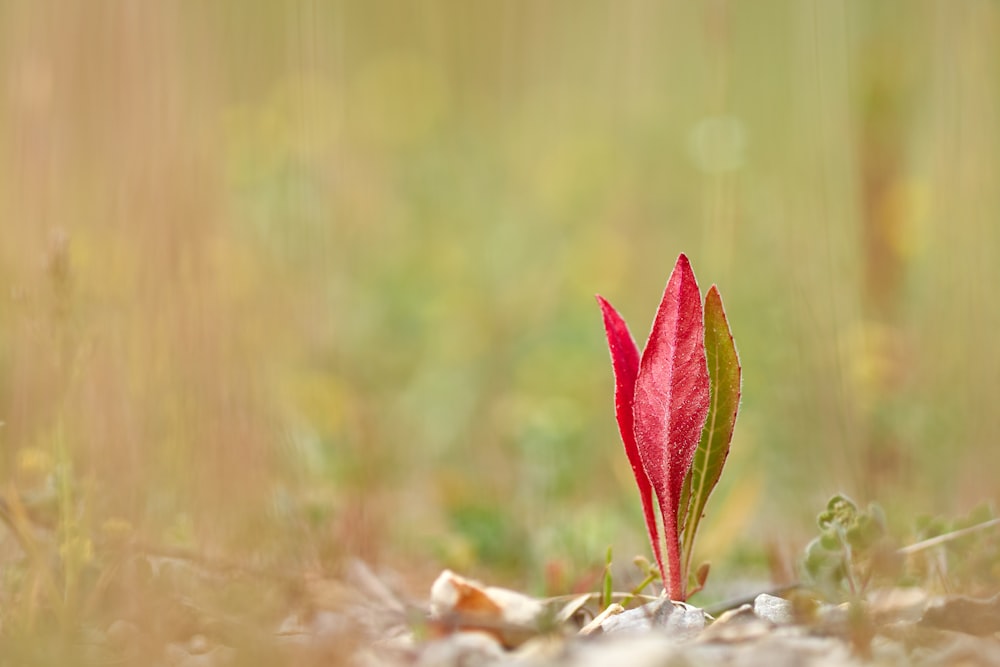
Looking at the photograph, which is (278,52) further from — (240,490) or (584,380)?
(240,490)

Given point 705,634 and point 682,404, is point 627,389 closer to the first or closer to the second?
point 682,404

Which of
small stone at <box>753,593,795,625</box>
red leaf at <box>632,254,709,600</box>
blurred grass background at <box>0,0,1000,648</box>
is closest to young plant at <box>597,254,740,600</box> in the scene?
red leaf at <box>632,254,709,600</box>

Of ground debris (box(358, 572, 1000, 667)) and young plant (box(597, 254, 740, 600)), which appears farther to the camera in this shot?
young plant (box(597, 254, 740, 600))

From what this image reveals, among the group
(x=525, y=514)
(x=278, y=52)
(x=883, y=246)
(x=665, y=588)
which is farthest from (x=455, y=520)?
(x=278, y=52)

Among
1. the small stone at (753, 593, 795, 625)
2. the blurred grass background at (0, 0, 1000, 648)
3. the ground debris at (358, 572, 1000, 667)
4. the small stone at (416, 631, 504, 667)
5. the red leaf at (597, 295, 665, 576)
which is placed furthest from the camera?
the blurred grass background at (0, 0, 1000, 648)

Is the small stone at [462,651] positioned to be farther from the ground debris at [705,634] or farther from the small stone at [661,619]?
the small stone at [661,619]

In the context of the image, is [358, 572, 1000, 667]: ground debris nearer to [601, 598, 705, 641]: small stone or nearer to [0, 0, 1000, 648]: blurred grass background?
[601, 598, 705, 641]: small stone
